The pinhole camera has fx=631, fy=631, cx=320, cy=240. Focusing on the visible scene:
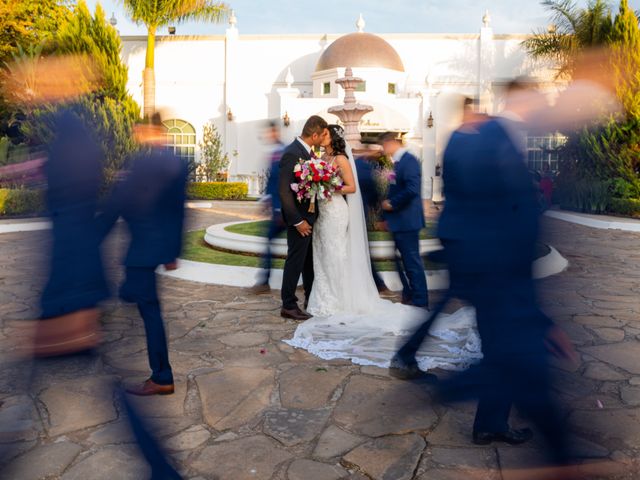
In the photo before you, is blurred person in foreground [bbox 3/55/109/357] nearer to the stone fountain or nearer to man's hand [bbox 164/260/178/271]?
man's hand [bbox 164/260/178/271]

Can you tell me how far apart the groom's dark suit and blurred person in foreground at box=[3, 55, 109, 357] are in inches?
104

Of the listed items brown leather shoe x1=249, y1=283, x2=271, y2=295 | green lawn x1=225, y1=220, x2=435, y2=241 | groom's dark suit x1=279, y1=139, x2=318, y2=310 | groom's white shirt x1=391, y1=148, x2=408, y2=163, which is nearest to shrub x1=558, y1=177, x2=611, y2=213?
green lawn x1=225, y1=220, x2=435, y2=241

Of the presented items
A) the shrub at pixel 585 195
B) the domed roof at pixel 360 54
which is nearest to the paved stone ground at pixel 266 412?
the shrub at pixel 585 195

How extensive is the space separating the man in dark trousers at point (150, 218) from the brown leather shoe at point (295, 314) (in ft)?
8.45

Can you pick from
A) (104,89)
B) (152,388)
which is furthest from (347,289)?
(104,89)

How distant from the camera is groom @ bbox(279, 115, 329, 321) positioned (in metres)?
6.32

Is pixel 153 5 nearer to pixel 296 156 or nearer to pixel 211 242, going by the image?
pixel 211 242

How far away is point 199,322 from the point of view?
6.52 meters

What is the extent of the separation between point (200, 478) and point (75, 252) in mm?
1538

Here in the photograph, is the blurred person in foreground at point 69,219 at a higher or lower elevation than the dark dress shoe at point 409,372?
higher

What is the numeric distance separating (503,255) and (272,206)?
16.3ft

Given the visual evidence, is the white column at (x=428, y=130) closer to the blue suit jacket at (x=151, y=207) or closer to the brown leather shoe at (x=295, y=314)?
the brown leather shoe at (x=295, y=314)

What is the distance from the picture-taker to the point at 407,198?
6496 millimetres

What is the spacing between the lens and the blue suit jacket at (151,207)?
3.86 metres
